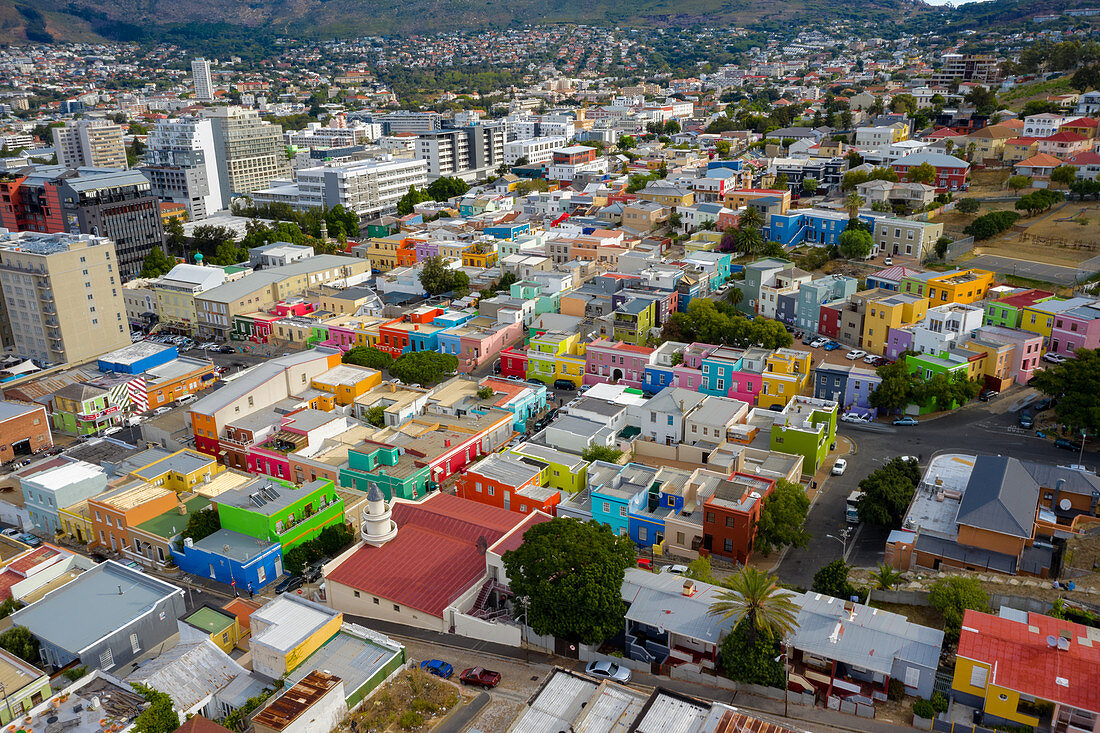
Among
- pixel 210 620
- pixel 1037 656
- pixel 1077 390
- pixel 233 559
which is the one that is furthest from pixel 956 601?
pixel 233 559

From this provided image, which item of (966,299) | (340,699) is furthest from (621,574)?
(966,299)

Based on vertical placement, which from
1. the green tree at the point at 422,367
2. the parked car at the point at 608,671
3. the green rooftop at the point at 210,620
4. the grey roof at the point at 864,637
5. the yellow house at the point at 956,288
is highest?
the yellow house at the point at 956,288

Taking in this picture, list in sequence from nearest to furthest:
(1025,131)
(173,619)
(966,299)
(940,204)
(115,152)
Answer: (173,619), (966,299), (940,204), (1025,131), (115,152)

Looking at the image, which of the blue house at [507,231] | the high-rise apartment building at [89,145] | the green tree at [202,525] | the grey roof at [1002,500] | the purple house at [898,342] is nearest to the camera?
the grey roof at [1002,500]

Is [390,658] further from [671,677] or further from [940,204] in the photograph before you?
[940,204]

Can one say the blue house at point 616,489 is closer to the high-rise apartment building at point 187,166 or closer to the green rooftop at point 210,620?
the green rooftop at point 210,620

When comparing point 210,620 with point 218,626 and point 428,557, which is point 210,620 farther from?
point 428,557

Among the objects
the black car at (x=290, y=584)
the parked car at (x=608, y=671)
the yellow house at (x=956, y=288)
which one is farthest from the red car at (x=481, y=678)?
the yellow house at (x=956, y=288)
